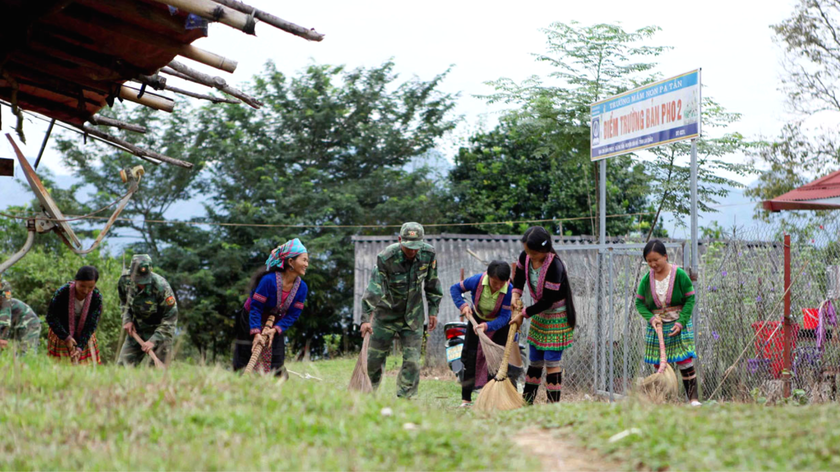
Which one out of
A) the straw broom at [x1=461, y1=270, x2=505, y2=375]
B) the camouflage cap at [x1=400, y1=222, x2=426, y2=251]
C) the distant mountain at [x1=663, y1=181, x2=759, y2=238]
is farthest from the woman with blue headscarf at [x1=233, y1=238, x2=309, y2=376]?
the distant mountain at [x1=663, y1=181, x2=759, y2=238]

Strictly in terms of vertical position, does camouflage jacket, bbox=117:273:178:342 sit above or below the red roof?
below

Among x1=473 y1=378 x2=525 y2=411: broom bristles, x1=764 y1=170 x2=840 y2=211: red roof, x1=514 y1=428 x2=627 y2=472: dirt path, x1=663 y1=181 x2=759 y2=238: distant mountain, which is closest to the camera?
x1=514 y1=428 x2=627 y2=472: dirt path

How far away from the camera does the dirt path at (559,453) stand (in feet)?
13.0

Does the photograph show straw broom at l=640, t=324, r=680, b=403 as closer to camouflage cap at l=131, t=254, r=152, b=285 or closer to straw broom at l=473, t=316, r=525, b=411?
straw broom at l=473, t=316, r=525, b=411

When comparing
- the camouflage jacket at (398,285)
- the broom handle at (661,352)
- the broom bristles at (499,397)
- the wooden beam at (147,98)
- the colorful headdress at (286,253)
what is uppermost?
the wooden beam at (147,98)

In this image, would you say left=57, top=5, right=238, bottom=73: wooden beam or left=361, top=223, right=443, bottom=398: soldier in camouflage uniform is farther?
left=361, top=223, right=443, bottom=398: soldier in camouflage uniform

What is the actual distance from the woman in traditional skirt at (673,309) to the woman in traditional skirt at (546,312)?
2.57ft

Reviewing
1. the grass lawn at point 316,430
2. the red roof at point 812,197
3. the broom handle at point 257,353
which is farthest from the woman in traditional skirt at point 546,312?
the red roof at point 812,197

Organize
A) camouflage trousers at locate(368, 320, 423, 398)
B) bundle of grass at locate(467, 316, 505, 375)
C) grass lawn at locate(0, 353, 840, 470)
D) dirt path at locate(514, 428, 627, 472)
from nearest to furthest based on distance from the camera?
1. grass lawn at locate(0, 353, 840, 470)
2. dirt path at locate(514, 428, 627, 472)
3. bundle of grass at locate(467, 316, 505, 375)
4. camouflage trousers at locate(368, 320, 423, 398)

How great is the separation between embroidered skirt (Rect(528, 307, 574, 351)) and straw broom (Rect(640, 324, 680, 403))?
2.46 ft

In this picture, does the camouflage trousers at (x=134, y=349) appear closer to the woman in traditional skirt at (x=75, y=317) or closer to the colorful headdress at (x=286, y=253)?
the woman in traditional skirt at (x=75, y=317)

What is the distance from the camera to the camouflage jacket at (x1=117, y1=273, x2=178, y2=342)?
8.04m

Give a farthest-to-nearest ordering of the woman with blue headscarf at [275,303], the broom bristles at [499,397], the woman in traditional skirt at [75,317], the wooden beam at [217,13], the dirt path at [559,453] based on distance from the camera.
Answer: the woman in traditional skirt at [75,317]
the woman with blue headscarf at [275,303]
the broom bristles at [499,397]
the wooden beam at [217,13]
the dirt path at [559,453]

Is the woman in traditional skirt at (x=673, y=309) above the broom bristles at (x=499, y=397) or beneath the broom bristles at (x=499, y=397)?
above
